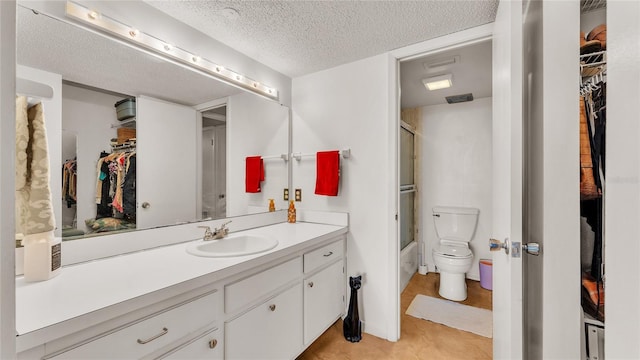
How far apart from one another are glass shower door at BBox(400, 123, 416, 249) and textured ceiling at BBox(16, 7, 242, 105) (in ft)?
7.21

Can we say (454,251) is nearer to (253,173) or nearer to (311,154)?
(311,154)

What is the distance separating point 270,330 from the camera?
144 centimetres

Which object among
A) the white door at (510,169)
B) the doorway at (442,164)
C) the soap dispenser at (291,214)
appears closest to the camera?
the white door at (510,169)

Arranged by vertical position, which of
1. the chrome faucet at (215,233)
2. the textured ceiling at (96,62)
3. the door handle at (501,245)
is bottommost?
the chrome faucet at (215,233)

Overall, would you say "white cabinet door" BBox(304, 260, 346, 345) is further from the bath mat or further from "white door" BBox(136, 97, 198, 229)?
"white door" BBox(136, 97, 198, 229)

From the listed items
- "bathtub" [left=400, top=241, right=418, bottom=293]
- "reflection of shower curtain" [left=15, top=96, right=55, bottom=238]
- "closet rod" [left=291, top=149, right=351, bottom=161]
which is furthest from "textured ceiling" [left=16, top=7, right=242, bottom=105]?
"bathtub" [left=400, top=241, right=418, bottom=293]

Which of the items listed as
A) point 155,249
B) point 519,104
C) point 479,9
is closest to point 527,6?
point 479,9

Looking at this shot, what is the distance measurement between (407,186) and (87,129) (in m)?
2.89

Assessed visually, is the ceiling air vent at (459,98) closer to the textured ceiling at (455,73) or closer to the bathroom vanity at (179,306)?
the textured ceiling at (455,73)

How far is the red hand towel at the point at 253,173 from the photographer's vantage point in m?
2.20

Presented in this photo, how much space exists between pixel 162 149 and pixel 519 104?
1771 mm

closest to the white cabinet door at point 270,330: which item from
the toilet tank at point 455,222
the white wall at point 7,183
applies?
the white wall at point 7,183

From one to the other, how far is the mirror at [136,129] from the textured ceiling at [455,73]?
1.44 metres

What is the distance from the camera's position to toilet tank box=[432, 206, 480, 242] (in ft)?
10.0
